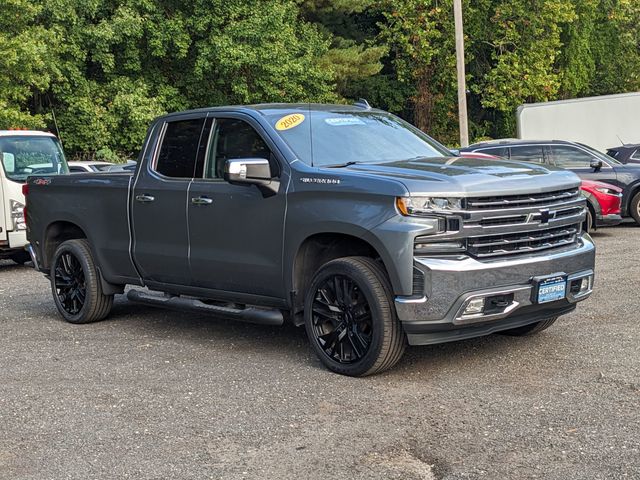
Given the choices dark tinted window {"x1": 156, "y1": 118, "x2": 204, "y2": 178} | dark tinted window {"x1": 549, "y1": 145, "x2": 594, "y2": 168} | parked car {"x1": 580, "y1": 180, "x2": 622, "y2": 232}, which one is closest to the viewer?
dark tinted window {"x1": 156, "y1": 118, "x2": 204, "y2": 178}

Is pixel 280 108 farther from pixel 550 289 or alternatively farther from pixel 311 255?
pixel 550 289

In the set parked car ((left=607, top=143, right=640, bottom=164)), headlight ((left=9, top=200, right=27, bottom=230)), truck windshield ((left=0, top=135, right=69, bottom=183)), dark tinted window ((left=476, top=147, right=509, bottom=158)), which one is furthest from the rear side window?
headlight ((left=9, top=200, right=27, bottom=230))

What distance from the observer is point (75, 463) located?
15.9ft

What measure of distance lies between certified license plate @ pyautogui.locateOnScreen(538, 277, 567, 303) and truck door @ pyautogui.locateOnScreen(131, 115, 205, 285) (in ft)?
9.50

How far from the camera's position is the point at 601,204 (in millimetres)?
15961

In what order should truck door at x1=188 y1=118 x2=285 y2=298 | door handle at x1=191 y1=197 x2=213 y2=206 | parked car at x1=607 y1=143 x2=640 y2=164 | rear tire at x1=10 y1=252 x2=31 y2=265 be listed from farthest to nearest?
1. parked car at x1=607 y1=143 x2=640 y2=164
2. rear tire at x1=10 y1=252 x2=31 y2=265
3. door handle at x1=191 y1=197 x2=213 y2=206
4. truck door at x1=188 y1=118 x2=285 y2=298

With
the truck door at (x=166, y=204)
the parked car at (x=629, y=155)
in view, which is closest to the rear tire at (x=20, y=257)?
the truck door at (x=166, y=204)

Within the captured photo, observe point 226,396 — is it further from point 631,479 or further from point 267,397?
point 631,479

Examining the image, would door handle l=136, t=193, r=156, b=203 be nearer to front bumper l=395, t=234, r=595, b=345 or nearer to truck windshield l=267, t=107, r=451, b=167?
truck windshield l=267, t=107, r=451, b=167

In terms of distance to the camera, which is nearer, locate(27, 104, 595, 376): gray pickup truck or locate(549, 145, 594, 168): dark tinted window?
locate(27, 104, 595, 376): gray pickup truck

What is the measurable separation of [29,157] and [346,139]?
9145mm

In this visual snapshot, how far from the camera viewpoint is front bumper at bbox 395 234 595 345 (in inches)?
232

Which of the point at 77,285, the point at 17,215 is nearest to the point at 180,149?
the point at 77,285

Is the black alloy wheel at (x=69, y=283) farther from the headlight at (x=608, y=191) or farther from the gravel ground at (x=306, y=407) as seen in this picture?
the headlight at (x=608, y=191)
